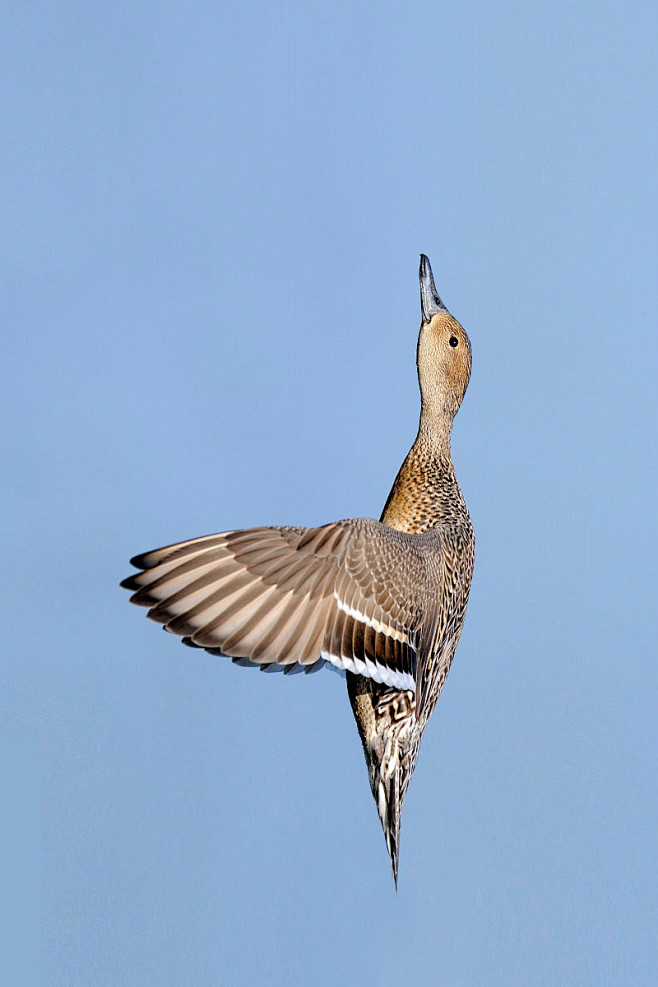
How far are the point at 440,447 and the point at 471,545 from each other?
56cm

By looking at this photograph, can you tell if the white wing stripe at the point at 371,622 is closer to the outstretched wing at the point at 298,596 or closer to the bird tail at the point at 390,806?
the outstretched wing at the point at 298,596

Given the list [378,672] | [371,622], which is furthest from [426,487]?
[378,672]

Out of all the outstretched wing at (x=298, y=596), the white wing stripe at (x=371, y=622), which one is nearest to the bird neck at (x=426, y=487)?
the outstretched wing at (x=298, y=596)

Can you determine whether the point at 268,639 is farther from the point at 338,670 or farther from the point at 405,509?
the point at 405,509

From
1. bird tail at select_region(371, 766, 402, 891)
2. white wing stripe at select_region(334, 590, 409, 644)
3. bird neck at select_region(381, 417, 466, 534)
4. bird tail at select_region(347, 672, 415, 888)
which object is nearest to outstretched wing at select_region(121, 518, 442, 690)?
white wing stripe at select_region(334, 590, 409, 644)

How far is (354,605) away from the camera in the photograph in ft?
11.2

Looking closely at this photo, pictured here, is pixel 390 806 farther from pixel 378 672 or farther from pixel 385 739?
pixel 378 672

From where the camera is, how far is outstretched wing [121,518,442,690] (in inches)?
124

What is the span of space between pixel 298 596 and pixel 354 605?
0.18 meters

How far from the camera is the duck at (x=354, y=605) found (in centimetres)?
317

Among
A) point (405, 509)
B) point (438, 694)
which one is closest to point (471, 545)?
point (405, 509)

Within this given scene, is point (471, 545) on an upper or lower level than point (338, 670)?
upper

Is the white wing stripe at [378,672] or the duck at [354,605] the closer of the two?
the duck at [354,605]

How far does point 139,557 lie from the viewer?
3.15 metres
